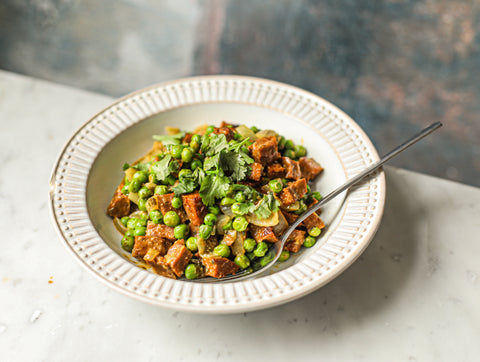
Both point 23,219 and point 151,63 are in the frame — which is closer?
point 23,219

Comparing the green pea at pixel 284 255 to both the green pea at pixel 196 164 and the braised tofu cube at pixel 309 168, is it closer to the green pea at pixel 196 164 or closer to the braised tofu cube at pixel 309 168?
the braised tofu cube at pixel 309 168

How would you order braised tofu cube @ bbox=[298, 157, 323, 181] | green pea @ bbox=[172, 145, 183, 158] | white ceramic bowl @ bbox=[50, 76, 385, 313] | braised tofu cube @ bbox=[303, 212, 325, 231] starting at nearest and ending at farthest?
1. white ceramic bowl @ bbox=[50, 76, 385, 313]
2. braised tofu cube @ bbox=[303, 212, 325, 231]
3. green pea @ bbox=[172, 145, 183, 158]
4. braised tofu cube @ bbox=[298, 157, 323, 181]

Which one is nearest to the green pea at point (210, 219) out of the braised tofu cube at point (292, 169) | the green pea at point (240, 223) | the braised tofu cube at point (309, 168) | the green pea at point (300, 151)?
the green pea at point (240, 223)

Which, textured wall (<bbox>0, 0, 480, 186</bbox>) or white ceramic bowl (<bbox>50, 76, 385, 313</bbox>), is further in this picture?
textured wall (<bbox>0, 0, 480, 186</bbox>)

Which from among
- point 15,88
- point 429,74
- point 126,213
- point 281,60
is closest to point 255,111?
point 126,213

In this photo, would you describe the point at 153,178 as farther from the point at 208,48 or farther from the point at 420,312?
the point at 208,48

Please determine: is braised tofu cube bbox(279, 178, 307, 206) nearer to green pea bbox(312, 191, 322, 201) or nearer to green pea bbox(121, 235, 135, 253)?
green pea bbox(312, 191, 322, 201)

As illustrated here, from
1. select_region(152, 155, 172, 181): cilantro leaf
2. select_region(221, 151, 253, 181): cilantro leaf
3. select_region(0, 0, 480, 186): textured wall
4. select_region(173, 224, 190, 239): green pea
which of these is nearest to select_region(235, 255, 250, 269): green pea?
select_region(173, 224, 190, 239): green pea
